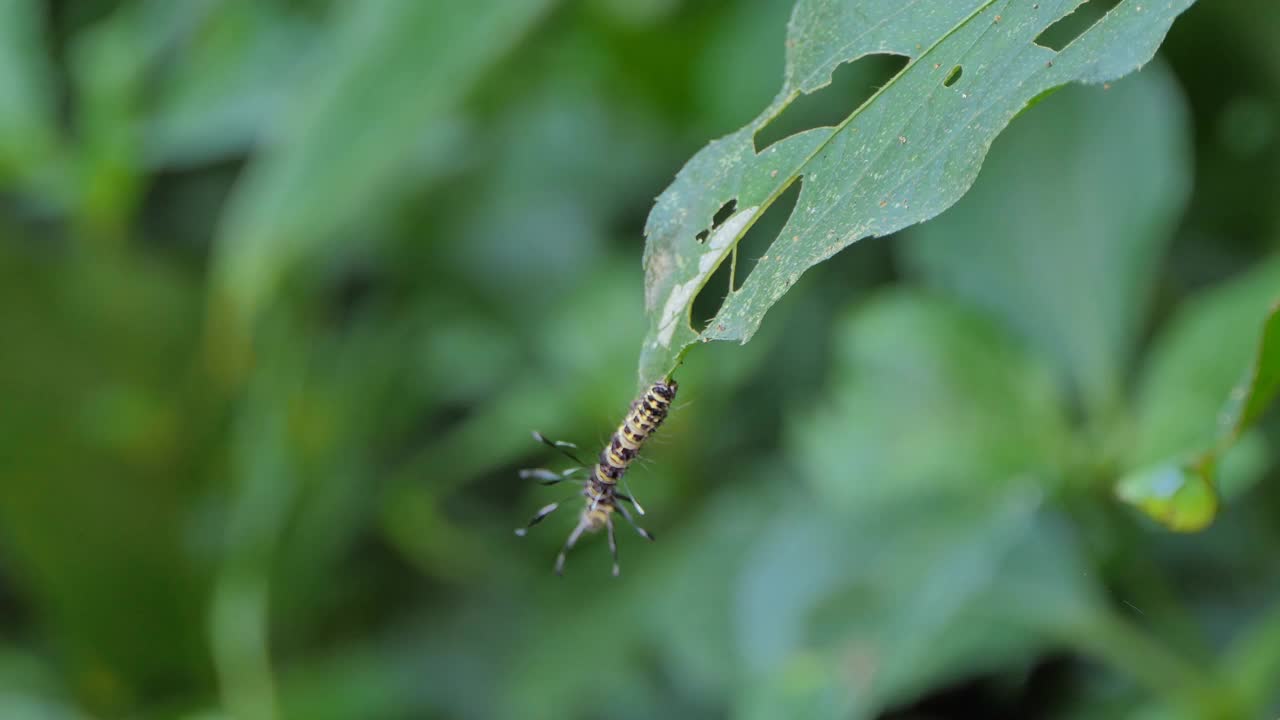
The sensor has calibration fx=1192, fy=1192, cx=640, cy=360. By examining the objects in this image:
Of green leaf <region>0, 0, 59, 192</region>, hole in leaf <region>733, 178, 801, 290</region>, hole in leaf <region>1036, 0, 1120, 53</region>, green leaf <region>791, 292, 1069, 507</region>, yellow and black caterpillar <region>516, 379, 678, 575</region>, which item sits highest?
green leaf <region>0, 0, 59, 192</region>

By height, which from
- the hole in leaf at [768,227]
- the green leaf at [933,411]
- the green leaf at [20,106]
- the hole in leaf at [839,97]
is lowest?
the green leaf at [933,411]

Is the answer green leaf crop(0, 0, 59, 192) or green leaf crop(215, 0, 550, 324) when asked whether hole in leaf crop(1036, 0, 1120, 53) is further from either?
green leaf crop(0, 0, 59, 192)

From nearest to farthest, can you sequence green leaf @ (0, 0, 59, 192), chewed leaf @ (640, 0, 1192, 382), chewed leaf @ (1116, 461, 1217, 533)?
chewed leaf @ (640, 0, 1192, 382), chewed leaf @ (1116, 461, 1217, 533), green leaf @ (0, 0, 59, 192)

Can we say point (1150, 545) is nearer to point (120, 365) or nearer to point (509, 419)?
point (509, 419)

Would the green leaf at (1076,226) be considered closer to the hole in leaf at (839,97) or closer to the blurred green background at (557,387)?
the blurred green background at (557,387)

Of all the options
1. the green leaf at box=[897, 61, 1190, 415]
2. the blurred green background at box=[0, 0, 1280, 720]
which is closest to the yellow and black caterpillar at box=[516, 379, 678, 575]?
the blurred green background at box=[0, 0, 1280, 720]

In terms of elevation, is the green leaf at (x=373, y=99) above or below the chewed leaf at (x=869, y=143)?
above

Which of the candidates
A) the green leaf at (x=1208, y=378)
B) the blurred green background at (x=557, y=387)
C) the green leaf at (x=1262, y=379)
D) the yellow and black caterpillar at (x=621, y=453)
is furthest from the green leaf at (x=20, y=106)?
the green leaf at (x=1262, y=379)

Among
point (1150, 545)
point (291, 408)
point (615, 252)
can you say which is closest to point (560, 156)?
point (615, 252)
